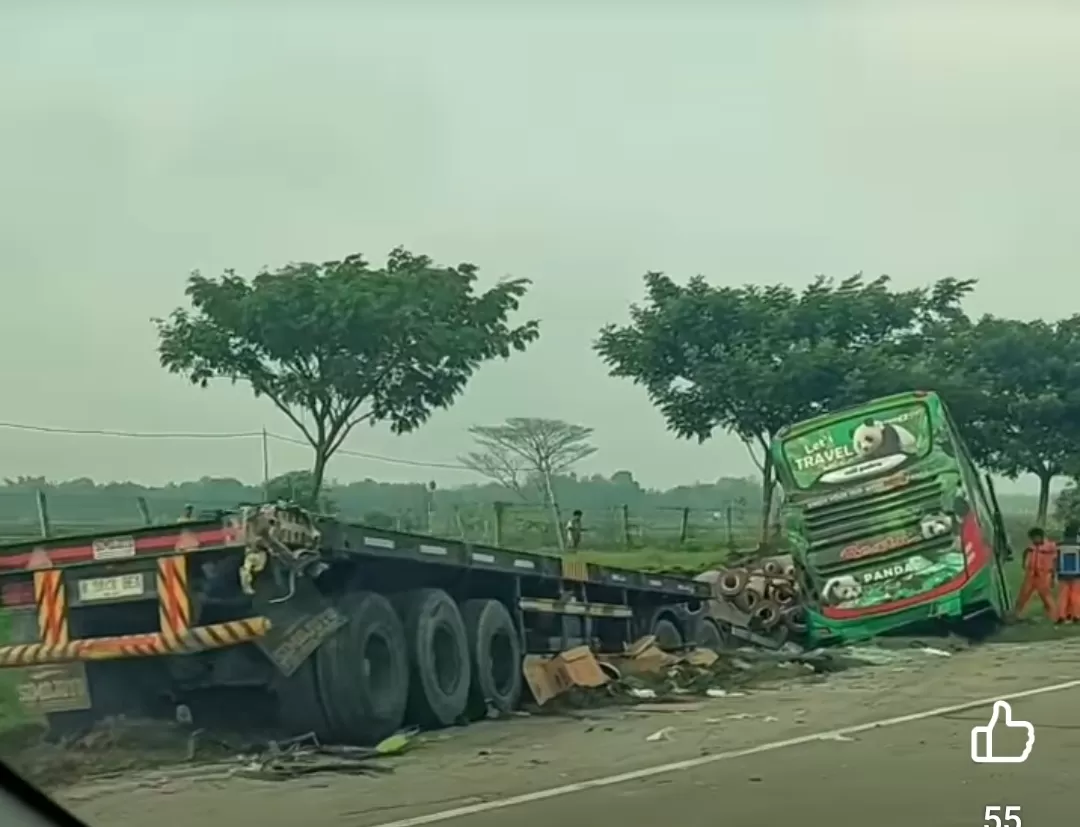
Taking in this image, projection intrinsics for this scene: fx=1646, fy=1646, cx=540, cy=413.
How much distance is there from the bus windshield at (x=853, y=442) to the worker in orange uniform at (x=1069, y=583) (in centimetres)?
48

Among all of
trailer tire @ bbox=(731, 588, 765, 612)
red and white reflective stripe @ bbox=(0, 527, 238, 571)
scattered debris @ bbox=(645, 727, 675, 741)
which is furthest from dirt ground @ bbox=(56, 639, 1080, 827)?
red and white reflective stripe @ bbox=(0, 527, 238, 571)

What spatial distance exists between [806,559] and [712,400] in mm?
507

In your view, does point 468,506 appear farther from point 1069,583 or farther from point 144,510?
point 1069,583

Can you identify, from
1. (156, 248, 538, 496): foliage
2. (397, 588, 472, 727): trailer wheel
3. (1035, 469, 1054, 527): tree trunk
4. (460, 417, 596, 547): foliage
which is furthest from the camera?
(1035, 469, 1054, 527): tree trunk

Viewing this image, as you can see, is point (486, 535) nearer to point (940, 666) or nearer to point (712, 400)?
point (712, 400)

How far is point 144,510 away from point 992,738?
2.22 m

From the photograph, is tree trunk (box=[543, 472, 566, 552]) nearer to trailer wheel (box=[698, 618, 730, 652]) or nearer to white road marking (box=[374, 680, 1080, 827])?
trailer wheel (box=[698, 618, 730, 652])

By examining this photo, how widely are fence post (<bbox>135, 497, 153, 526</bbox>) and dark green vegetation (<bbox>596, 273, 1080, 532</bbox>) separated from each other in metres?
1.23

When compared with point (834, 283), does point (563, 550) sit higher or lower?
lower

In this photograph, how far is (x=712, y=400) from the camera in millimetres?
4492

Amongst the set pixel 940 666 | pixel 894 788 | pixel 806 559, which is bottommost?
pixel 894 788

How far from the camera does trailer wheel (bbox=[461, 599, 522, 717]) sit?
442 centimetres

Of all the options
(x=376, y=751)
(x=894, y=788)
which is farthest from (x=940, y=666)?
(x=376, y=751)

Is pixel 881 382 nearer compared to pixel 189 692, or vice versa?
pixel 189 692
